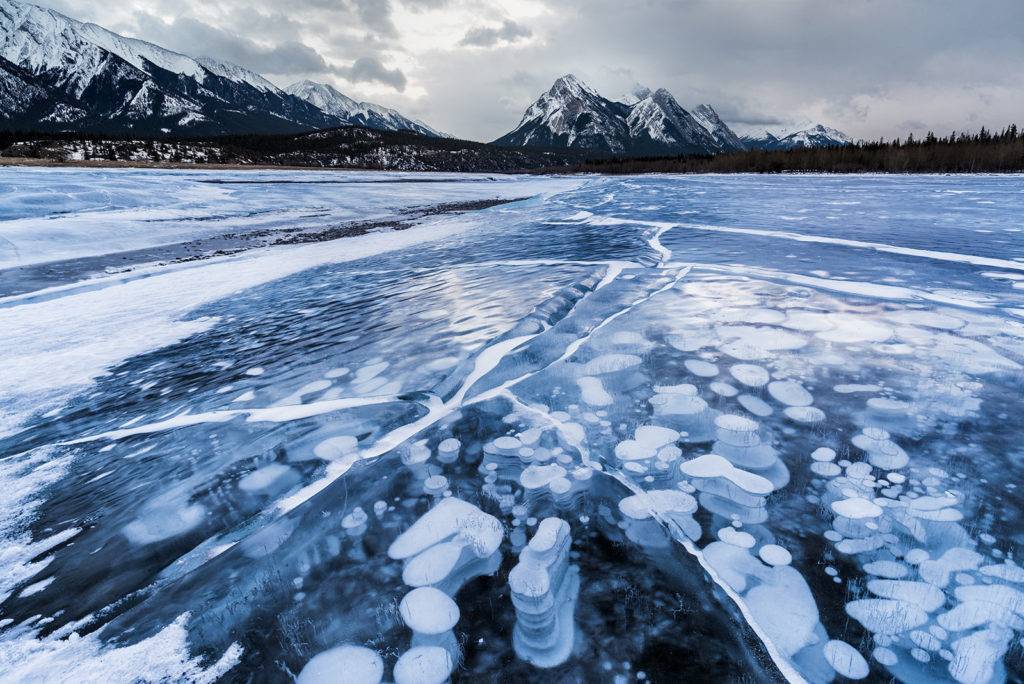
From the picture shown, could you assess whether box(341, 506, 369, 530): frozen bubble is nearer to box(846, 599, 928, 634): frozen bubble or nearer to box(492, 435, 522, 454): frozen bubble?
box(492, 435, 522, 454): frozen bubble

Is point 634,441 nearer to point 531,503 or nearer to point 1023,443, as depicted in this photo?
point 531,503

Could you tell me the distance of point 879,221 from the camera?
813 cm

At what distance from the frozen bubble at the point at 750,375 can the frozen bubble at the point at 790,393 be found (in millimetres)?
54

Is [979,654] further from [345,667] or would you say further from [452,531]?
[345,667]

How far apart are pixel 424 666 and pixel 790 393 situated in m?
2.03

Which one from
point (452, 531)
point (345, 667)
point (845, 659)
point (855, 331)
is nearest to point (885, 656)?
point (845, 659)

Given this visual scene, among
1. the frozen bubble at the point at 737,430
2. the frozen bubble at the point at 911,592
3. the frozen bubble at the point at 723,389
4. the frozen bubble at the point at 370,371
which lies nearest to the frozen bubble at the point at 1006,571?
the frozen bubble at the point at 911,592

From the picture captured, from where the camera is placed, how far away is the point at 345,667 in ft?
3.89

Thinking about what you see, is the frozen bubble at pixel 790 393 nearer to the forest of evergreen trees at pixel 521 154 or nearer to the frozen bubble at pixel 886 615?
the frozen bubble at pixel 886 615

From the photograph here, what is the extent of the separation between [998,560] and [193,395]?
147 inches

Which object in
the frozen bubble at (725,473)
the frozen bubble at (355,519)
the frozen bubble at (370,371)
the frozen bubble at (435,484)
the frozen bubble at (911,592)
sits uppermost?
the frozen bubble at (370,371)

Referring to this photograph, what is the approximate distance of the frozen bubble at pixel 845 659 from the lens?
1089 mm

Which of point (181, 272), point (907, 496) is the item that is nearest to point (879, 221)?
point (907, 496)

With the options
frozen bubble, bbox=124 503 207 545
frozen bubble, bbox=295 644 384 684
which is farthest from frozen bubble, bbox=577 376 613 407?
frozen bubble, bbox=124 503 207 545
